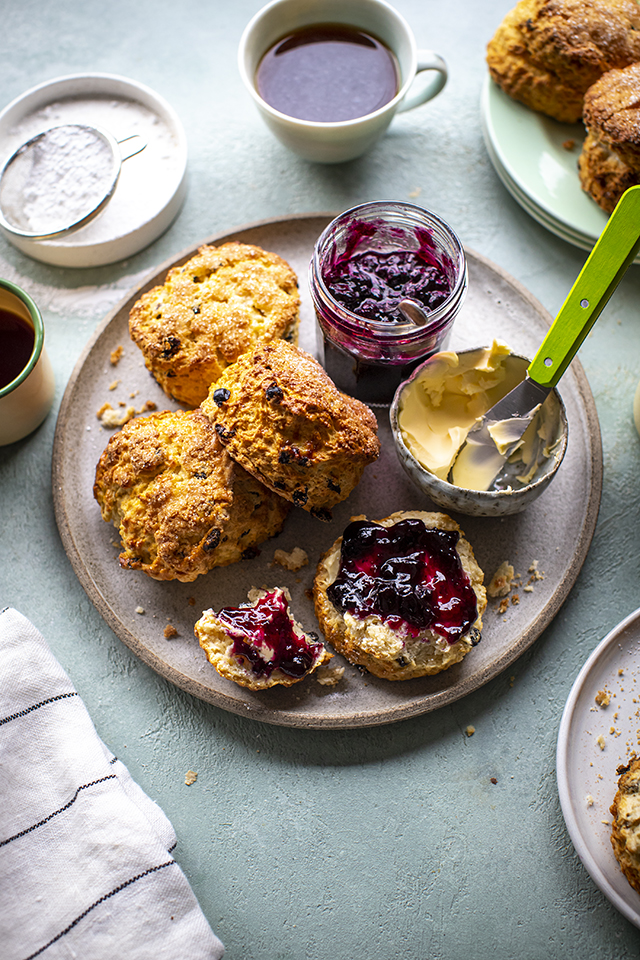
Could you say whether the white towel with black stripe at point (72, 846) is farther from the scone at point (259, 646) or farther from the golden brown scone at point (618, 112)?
the golden brown scone at point (618, 112)

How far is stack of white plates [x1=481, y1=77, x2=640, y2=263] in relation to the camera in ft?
10.1

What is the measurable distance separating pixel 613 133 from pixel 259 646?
2.32 meters

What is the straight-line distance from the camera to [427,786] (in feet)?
8.43

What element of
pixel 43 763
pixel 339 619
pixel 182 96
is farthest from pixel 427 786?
pixel 182 96

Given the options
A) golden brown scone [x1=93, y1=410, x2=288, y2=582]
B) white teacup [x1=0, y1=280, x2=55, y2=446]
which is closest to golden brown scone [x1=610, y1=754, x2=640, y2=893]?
golden brown scone [x1=93, y1=410, x2=288, y2=582]

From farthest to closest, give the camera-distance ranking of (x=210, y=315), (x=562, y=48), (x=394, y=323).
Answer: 1. (x=562, y=48)
2. (x=210, y=315)
3. (x=394, y=323)

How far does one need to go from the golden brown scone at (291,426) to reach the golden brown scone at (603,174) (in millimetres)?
1494

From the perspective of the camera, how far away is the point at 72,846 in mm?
2377

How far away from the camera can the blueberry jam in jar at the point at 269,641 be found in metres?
2.43

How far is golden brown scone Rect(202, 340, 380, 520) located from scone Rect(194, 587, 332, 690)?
1.30 feet

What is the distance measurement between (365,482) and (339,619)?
22.0 inches

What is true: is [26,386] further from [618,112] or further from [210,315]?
[618,112]

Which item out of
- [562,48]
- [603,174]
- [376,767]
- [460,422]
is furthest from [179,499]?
[562,48]

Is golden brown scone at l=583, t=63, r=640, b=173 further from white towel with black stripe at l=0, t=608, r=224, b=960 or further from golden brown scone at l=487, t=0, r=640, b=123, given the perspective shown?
white towel with black stripe at l=0, t=608, r=224, b=960
